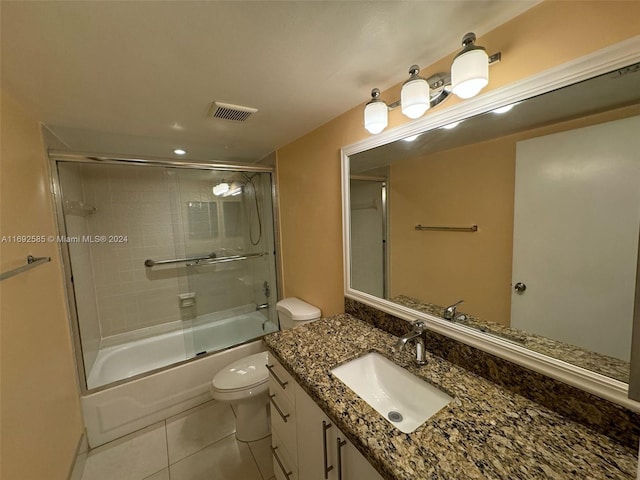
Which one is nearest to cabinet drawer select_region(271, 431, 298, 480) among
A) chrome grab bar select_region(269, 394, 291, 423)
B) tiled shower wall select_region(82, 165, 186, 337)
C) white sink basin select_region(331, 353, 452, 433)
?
chrome grab bar select_region(269, 394, 291, 423)

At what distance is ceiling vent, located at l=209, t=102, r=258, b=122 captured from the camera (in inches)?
55.2

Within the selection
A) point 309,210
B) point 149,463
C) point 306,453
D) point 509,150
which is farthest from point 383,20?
point 149,463

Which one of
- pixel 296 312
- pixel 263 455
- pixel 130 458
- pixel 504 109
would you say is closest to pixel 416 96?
pixel 504 109

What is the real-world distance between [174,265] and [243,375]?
1690 millimetres

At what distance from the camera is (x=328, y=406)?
2.83 ft

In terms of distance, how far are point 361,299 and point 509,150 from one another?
3.46 feet

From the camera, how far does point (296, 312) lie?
1.97m

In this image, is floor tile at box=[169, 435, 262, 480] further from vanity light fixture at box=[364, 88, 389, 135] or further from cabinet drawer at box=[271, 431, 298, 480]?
vanity light fixture at box=[364, 88, 389, 135]

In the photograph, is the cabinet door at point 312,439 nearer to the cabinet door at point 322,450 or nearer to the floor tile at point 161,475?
the cabinet door at point 322,450

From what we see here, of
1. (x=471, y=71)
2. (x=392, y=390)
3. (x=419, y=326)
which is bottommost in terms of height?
(x=392, y=390)

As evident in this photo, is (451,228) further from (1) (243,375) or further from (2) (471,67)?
(1) (243,375)

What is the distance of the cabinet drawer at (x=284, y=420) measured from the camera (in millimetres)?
1148

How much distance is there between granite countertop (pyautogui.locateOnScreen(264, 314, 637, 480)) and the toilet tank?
0.86 m

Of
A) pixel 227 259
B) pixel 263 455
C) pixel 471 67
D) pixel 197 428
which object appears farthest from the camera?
pixel 227 259
